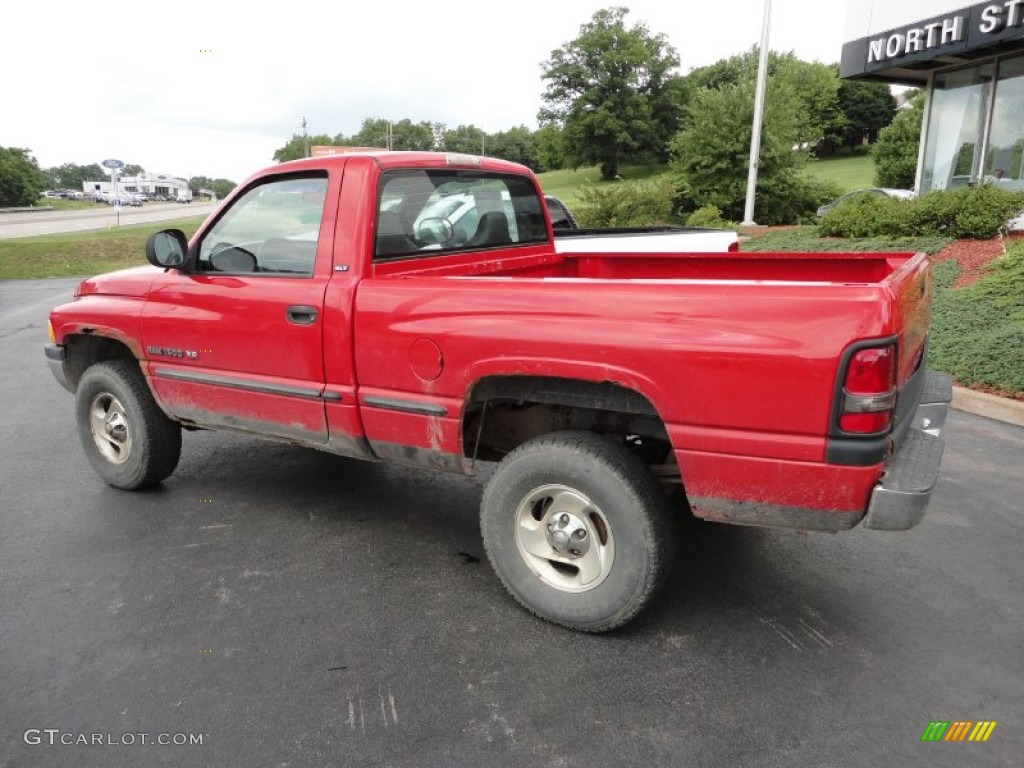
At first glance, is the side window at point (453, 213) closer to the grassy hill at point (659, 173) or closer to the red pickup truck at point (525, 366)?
the red pickup truck at point (525, 366)

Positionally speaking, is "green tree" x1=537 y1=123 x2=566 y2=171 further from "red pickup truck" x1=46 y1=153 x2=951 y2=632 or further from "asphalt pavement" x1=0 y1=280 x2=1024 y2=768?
"asphalt pavement" x1=0 y1=280 x2=1024 y2=768

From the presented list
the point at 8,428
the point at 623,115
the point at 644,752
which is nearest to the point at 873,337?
the point at 644,752

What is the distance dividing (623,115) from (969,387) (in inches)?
2489

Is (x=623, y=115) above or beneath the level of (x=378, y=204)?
above

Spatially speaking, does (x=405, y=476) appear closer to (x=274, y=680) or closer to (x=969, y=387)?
(x=274, y=680)

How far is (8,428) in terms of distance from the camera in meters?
6.08

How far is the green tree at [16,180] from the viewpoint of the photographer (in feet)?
260

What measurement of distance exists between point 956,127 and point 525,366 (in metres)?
17.8

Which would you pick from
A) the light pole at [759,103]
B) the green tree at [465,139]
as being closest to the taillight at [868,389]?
the light pole at [759,103]

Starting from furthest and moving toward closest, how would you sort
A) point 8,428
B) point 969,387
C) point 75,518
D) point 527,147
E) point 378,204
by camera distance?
point 527,147 < point 969,387 < point 8,428 < point 75,518 < point 378,204

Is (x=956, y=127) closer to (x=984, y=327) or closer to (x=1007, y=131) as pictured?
(x=1007, y=131)

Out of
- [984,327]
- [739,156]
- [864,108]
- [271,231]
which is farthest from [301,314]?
[864,108]

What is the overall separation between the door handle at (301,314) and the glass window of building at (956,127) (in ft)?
55.9

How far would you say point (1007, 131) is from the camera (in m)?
15.8
